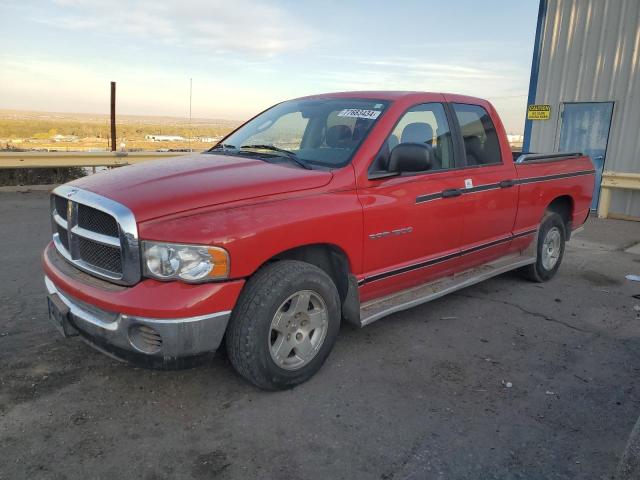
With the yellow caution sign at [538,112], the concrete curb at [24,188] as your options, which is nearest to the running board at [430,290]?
the yellow caution sign at [538,112]

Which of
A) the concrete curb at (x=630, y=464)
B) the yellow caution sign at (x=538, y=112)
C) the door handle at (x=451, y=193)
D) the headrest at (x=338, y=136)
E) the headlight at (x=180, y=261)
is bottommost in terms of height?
the concrete curb at (x=630, y=464)

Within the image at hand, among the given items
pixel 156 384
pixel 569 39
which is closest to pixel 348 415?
pixel 156 384

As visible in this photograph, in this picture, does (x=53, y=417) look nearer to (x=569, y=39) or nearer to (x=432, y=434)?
(x=432, y=434)

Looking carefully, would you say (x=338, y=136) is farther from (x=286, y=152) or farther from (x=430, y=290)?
(x=430, y=290)

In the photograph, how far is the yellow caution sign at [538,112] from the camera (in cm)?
1108

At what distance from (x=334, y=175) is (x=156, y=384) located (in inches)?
69.5

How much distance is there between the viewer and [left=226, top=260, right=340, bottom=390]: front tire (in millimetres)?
2943

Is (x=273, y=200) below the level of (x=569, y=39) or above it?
below

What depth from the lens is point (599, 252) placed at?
741 cm

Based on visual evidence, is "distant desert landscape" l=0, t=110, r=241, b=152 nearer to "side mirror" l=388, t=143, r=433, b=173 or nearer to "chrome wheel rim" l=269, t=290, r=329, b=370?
"side mirror" l=388, t=143, r=433, b=173

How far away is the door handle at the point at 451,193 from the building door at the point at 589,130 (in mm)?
7811

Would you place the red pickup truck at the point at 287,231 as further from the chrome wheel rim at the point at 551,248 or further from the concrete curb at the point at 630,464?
the concrete curb at the point at 630,464

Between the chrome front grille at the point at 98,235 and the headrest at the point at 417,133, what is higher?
the headrest at the point at 417,133

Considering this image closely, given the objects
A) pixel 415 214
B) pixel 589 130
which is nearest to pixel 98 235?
pixel 415 214
